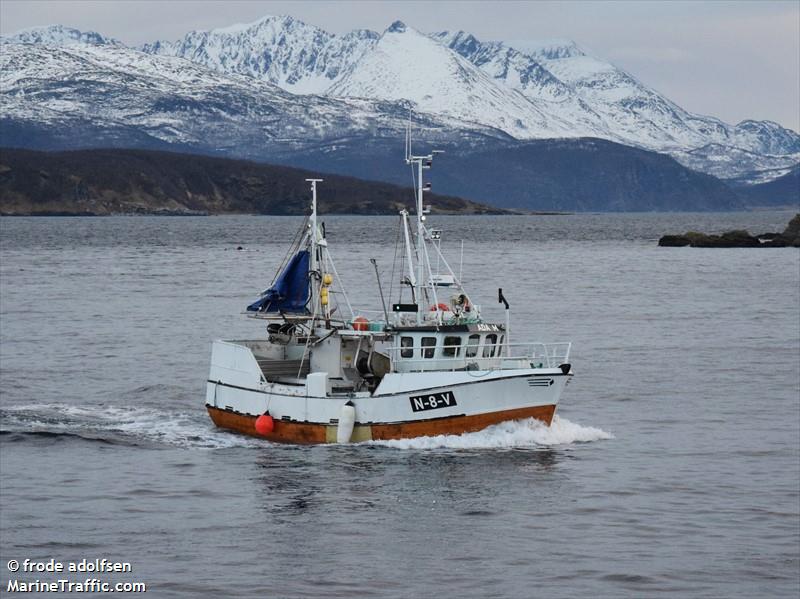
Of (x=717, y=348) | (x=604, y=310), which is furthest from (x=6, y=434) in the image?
(x=604, y=310)

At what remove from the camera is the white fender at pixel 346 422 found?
129 ft

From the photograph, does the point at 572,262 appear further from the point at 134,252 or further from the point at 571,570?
the point at 571,570

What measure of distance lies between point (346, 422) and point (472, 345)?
3.99m

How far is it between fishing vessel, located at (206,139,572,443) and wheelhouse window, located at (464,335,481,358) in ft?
0.09

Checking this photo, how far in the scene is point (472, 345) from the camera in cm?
3988

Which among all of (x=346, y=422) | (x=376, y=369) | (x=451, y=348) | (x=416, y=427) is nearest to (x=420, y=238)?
(x=451, y=348)

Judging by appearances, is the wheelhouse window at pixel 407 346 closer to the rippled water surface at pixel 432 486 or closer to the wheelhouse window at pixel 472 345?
the wheelhouse window at pixel 472 345

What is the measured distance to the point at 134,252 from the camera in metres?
159

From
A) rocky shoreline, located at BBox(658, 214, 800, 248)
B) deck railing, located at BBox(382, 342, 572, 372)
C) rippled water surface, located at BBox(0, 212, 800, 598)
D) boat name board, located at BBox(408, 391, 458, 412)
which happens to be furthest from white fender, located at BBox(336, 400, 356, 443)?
rocky shoreline, located at BBox(658, 214, 800, 248)

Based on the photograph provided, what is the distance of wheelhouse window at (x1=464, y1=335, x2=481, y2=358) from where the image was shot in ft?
131

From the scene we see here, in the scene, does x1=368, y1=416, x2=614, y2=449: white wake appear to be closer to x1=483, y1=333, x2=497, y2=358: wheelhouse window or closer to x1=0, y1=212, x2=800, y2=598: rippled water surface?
x1=0, y1=212, x2=800, y2=598: rippled water surface

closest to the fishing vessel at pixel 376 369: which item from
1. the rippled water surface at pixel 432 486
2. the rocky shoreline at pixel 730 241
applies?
the rippled water surface at pixel 432 486

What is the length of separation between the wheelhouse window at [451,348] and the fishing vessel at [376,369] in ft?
0.09

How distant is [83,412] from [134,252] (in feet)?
372
